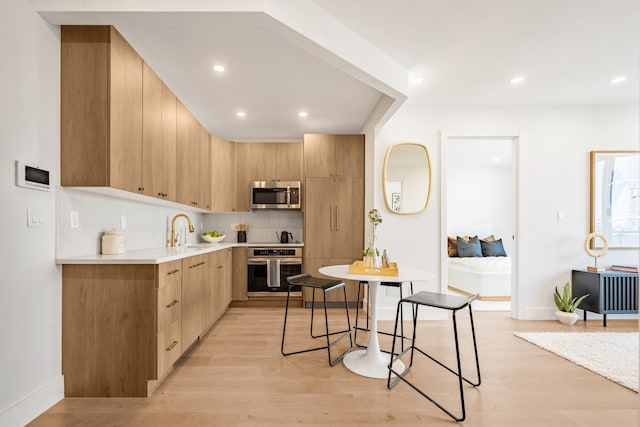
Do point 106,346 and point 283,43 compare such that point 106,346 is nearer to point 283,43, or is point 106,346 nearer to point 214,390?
point 214,390

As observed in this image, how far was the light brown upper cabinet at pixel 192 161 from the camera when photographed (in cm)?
307

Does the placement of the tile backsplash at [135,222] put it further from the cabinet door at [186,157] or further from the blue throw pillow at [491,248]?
the blue throw pillow at [491,248]

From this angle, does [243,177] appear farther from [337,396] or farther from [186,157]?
[337,396]

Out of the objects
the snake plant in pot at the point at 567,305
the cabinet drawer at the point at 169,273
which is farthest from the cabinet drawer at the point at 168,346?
the snake plant in pot at the point at 567,305

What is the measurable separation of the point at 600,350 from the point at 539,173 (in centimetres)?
202

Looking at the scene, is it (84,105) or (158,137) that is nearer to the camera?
(84,105)

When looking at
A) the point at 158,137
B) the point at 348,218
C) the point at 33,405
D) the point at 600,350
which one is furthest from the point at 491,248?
the point at 33,405

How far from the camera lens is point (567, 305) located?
3562 millimetres

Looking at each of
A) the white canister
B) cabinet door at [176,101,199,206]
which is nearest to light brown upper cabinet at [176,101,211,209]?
cabinet door at [176,101,199,206]

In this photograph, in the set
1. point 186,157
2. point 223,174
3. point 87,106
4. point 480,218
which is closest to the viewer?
point 87,106

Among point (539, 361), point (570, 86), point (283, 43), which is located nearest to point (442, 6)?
point (283, 43)

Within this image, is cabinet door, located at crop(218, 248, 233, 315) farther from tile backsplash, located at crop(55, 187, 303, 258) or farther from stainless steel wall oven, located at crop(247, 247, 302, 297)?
tile backsplash, located at crop(55, 187, 303, 258)

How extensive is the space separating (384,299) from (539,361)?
1577 mm

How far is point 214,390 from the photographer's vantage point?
6.82 feet
